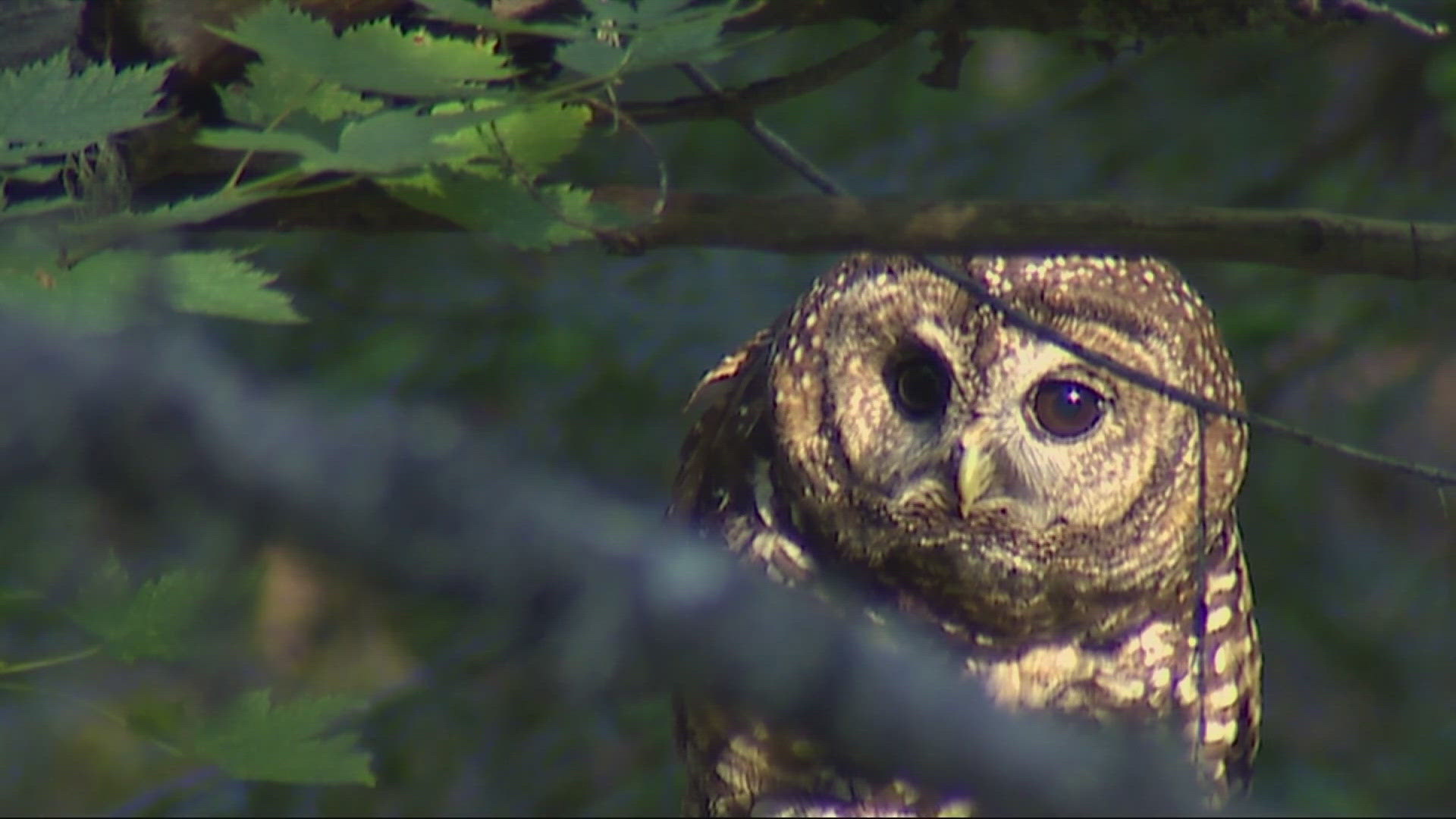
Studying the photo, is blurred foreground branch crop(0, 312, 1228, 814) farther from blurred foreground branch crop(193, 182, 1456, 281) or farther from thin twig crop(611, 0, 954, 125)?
thin twig crop(611, 0, 954, 125)

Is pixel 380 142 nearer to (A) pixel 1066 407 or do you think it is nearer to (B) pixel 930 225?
(B) pixel 930 225

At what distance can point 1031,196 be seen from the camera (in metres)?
4.18

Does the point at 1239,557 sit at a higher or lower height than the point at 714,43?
lower

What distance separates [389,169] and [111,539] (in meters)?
0.32

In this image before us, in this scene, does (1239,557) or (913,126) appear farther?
(913,126)

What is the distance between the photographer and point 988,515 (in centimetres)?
290

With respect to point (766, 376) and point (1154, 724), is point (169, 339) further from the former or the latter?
point (1154, 724)

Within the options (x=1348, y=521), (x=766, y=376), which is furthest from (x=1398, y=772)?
(x=766, y=376)

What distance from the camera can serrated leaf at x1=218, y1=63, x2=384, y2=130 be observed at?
140 cm

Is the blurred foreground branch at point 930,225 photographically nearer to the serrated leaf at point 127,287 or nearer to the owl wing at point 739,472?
the serrated leaf at point 127,287

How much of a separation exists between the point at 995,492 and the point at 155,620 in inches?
72.4

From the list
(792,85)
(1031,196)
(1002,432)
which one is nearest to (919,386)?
(1002,432)

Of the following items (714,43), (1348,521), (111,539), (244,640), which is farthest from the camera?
(1348,521)

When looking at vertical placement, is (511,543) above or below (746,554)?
above
